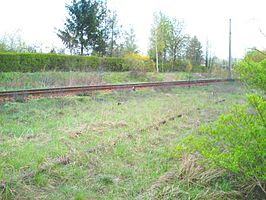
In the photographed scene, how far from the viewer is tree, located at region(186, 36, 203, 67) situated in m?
49.9

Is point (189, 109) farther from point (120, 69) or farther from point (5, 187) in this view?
point (120, 69)

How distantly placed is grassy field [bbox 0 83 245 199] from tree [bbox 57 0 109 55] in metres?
29.1

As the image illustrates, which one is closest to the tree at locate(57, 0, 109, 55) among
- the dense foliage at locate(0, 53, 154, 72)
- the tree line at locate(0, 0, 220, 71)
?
the tree line at locate(0, 0, 220, 71)

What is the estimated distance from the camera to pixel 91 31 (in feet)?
122

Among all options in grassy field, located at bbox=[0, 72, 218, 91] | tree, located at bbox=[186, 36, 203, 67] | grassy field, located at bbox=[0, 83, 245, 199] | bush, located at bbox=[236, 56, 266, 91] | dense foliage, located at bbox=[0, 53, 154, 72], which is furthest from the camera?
tree, located at bbox=[186, 36, 203, 67]

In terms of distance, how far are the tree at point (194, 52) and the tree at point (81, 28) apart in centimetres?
1883

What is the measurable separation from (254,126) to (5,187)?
3.02m

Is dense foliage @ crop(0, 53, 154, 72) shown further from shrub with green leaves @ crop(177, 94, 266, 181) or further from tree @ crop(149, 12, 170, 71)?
shrub with green leaves @ crop(177, 94, 266, 181)

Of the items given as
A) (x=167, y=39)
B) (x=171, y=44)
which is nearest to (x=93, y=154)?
(x=167, y=39)

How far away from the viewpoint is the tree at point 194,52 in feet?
164

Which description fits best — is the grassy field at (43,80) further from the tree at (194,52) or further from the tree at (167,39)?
the tree at (194,52)

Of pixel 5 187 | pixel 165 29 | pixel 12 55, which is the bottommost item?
pixel 5 187

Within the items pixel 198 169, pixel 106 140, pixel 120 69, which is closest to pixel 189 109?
pixel 106 140

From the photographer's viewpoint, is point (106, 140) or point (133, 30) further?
point (133, 30)
